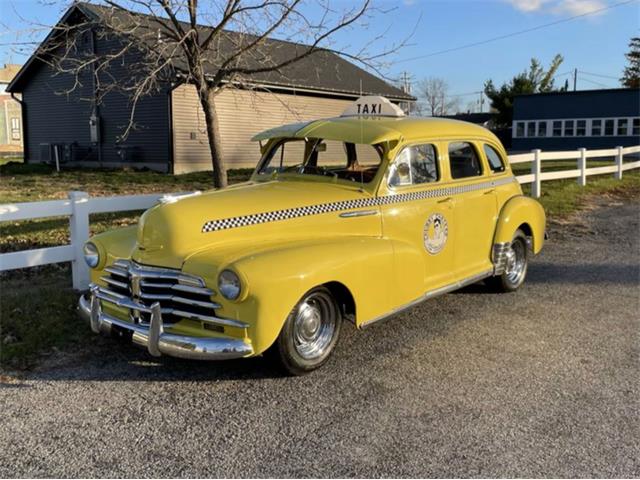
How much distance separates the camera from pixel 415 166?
18.2 feet

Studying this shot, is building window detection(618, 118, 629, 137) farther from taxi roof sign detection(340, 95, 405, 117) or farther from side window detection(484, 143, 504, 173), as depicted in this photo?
taxi roof sign detection(340, 95, 405, 117)


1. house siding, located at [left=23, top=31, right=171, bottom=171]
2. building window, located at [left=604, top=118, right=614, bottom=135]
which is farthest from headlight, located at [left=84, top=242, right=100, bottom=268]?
building window, located at [left=604, top=118, right=614, bottom=135]

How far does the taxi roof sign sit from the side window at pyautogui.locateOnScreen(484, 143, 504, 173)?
1017mm

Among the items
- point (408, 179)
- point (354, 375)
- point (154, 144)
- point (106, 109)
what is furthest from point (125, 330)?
point (106, 109)

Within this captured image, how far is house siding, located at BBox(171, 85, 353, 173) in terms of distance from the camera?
2191 centimetres

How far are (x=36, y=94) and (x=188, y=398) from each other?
1049 inches

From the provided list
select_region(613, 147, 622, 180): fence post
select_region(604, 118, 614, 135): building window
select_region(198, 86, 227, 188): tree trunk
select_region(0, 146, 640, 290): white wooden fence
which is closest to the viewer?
select_region(0, 146, 640, 290): white wooden fence

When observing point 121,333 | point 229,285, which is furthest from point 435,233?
point 121,333

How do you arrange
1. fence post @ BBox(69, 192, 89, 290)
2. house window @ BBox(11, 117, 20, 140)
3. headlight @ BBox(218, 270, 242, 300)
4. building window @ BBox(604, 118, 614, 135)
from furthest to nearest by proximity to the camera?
house window @ BBox(11, 117, 20, 140) < building window @ BBox(604, 118, 614, 135) < fence post @ BBox(69, 192, 89, 290) < headlight @ BBox(218, 270, 242, 300)

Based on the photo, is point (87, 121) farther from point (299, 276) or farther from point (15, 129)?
point (15, 129)

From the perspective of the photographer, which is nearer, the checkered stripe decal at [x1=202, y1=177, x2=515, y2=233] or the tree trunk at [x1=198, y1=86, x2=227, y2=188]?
the checkered stripe decal at [x1=202, y1=177, x2=515, y2=233]

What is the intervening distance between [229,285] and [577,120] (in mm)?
41902

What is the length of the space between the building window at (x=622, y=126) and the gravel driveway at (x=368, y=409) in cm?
3838

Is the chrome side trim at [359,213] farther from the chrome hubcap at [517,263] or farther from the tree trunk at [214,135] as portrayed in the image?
the tree trunk at [214,135]
